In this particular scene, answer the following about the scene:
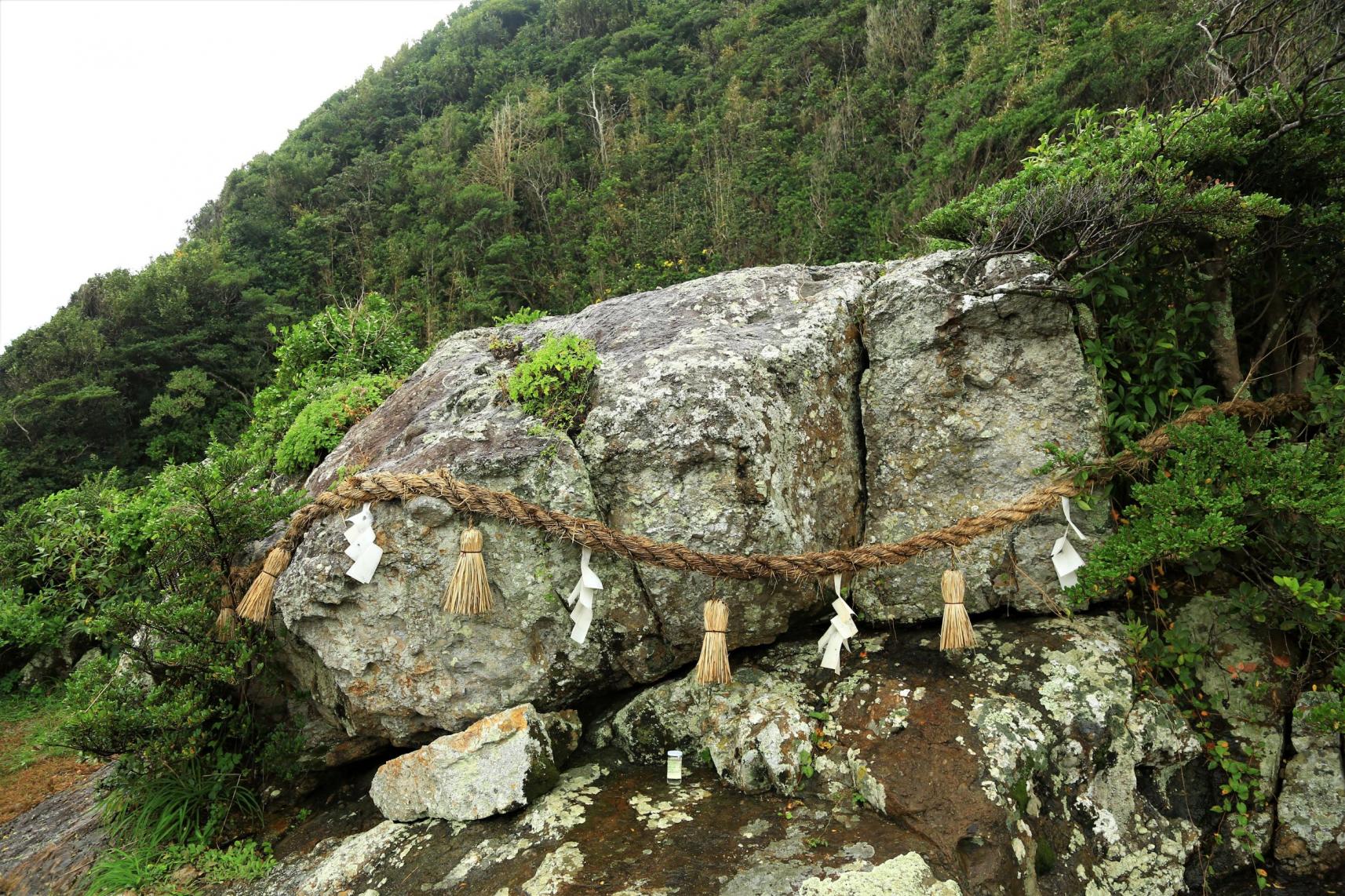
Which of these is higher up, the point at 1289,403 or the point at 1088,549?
the point at 1289,403

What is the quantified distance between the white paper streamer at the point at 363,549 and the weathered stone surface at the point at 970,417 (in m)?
2.77

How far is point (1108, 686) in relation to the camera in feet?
11.8

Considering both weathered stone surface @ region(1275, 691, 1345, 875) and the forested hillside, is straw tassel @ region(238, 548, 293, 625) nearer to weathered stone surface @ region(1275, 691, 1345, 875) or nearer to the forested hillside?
weathered stone surface @ region(1275, 691, 1345, 875)

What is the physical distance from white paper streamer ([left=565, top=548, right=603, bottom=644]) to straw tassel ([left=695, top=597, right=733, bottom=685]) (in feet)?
1.99

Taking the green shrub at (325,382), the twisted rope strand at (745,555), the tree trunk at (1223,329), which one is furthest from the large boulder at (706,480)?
the green shrub at (325,382)

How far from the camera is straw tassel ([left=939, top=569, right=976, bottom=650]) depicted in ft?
11.9

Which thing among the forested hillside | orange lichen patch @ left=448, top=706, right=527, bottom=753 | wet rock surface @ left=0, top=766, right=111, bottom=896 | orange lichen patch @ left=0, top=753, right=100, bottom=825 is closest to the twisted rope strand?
orange lichen patch @ left=448, top=706, right=527, bottom=753

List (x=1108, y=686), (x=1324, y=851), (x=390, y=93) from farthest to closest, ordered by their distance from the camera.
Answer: (x=390, y=93) < (x=1108, y=686) < (x=1324, y=851)

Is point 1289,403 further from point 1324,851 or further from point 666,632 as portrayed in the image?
point 666,632

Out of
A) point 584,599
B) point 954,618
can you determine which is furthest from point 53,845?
point 954,618

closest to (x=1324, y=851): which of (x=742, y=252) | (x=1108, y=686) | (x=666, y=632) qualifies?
(x=1108, y=686)

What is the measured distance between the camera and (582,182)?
24312mm

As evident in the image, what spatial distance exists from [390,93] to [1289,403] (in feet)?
113

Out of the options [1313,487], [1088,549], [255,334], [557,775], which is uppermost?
[255,334]
